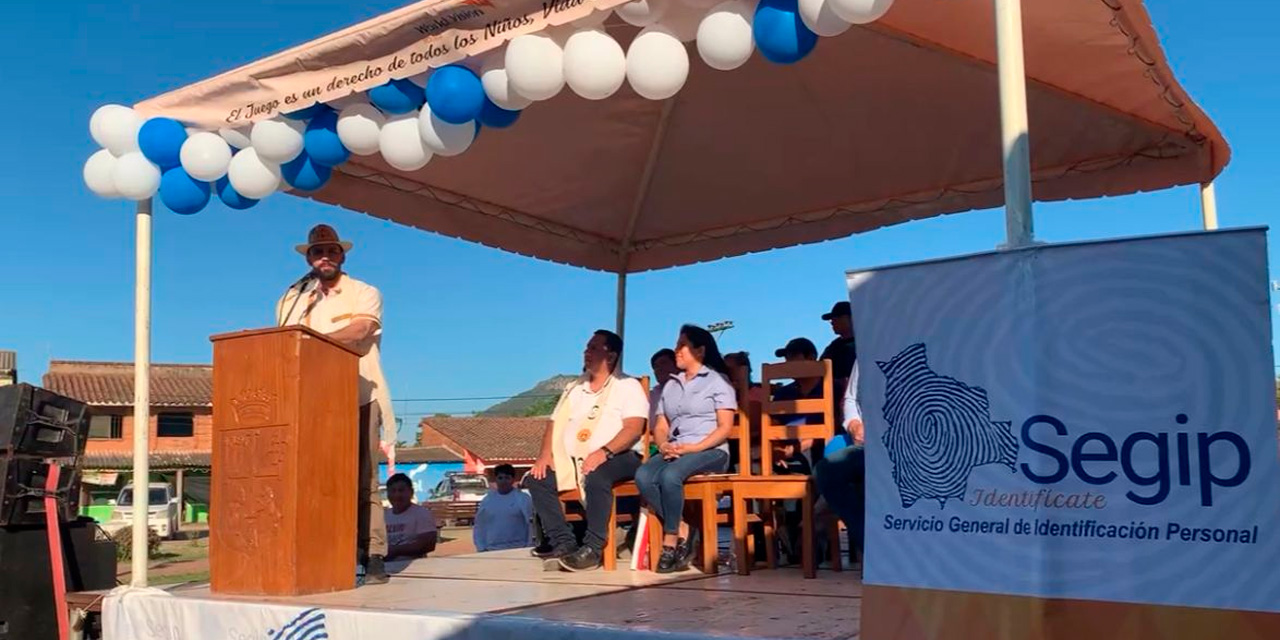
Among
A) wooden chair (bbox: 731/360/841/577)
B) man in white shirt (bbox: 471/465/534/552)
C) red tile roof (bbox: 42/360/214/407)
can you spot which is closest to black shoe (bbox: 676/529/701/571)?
wooden chair (bbox: 731/360/841/577)

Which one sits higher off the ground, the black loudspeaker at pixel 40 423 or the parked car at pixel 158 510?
the black loudspeaker at pixel 40 423

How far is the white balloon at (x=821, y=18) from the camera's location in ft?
11.5

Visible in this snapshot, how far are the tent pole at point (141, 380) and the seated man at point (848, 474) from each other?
3.23 m

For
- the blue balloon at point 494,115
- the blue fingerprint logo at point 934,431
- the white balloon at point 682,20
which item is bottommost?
the blue fingerprint logo at point 934,431

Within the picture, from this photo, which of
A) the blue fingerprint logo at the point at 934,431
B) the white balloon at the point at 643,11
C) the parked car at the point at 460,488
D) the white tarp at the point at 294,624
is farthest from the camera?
the parked car at the point at 460,488

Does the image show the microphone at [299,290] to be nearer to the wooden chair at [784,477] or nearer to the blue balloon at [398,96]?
the blue balloon at [398,96]

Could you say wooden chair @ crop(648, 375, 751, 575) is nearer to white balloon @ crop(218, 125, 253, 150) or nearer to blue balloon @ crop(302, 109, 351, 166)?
blue balloon @ crop(302, 109, 351, 166)

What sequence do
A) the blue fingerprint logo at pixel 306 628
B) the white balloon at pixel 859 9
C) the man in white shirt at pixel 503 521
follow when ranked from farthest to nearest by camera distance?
the man in white shirt at pixel 503 521 → the blue fingerprint logo at pixel 306 628 → the white balloon at pixel 859 9

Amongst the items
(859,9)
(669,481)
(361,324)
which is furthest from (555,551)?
(859,9)

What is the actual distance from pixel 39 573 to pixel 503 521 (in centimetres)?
374

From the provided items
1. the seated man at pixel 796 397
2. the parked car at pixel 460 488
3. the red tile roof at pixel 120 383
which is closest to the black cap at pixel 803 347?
the seated man at pixel 796 397

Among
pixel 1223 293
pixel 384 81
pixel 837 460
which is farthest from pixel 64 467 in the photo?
pixel 1223 293

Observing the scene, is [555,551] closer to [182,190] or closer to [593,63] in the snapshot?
[182,190]

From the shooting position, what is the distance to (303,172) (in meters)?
5.04
